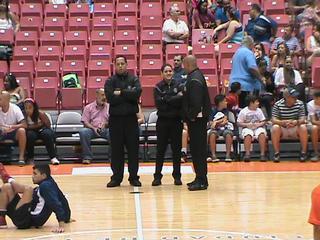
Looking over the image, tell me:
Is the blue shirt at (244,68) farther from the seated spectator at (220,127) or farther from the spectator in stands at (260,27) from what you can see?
the spectator in stands at (260,27)

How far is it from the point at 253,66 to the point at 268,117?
881 millimetres

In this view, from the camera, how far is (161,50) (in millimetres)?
15422

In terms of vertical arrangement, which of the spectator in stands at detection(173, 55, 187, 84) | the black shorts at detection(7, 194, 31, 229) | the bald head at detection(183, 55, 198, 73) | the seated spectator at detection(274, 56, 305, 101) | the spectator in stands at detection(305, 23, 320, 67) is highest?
the spectator in stands at detection(305, 23, 320, 67)

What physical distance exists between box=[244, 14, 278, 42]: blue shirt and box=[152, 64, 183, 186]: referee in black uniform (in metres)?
4.55

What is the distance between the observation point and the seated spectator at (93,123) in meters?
13.4

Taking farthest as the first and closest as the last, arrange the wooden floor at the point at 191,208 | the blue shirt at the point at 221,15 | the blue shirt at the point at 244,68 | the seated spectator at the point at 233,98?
the blue shirt at the point at 221,15
the blue shirt at the point at 244,68
the seated spectator at the point at 233,98
the wooden floor at the point at 191,208

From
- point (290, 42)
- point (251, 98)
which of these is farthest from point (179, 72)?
point (290, 42)

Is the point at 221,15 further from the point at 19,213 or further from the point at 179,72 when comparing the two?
the point at 19,213

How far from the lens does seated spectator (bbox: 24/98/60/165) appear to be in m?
13.3

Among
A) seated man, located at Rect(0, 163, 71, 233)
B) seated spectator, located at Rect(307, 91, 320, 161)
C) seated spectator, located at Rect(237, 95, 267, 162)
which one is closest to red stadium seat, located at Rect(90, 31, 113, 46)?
seated spectator, located at Rect(237, 95, 267, 162)

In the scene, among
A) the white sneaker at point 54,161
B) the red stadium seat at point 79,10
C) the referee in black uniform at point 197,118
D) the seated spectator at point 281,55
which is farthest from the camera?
the red stadium seat at point 79,10

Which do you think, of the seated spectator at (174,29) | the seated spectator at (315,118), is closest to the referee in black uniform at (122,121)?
the seated spectator at (315,118)

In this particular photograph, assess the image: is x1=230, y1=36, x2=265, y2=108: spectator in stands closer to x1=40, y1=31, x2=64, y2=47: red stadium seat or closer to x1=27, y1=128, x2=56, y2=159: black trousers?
x1=27, y1=128, x2=56, y2=159: black trousers

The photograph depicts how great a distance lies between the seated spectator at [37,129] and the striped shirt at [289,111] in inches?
136
